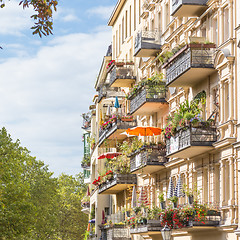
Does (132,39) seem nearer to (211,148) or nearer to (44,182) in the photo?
(211,148)

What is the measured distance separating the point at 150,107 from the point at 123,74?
27.8 ft

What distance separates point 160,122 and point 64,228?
65309 millimetres

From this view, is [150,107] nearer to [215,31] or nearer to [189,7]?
[189,7]

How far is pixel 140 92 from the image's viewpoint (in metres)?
36.0

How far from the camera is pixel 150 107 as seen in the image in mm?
36344

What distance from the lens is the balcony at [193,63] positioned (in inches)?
1069

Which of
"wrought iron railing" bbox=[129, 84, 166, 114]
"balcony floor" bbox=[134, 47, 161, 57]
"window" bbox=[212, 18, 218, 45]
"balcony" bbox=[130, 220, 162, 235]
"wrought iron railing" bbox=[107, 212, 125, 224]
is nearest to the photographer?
"window" bbox=[212, 18, 218, 45]

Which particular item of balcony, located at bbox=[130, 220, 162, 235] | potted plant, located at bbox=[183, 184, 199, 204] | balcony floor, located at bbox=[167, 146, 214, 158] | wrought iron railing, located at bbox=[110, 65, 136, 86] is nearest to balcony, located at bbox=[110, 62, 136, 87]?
wrought iron railing, located at bbox=[110, 65, 136, 86]

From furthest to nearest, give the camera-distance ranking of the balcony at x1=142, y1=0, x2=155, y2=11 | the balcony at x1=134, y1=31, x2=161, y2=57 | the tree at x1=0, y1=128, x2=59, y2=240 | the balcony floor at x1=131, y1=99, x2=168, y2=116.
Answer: the tree at x1=0, y1=128, x2=59, y2=240 → the balcony at x1=142, y1=0, x2=155, y2=11 → the balcony at x1=134, y1=31, x2=161, y2=57 → the balcony floor at x1=131, y1=99, x2=168, y2=116

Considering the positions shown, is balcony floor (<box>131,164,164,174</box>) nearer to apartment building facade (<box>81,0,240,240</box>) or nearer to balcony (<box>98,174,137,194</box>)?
apartment building facade (<box>81,0,240,240</box>)

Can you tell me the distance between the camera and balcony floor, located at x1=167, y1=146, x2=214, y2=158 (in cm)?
2683

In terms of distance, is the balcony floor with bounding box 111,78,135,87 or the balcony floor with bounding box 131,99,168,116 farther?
the balcony floor with bounding box 111,78,135,87

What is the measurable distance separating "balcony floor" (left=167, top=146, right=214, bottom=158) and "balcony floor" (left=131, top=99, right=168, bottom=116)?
575 cm

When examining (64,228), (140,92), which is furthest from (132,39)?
(64,228)
